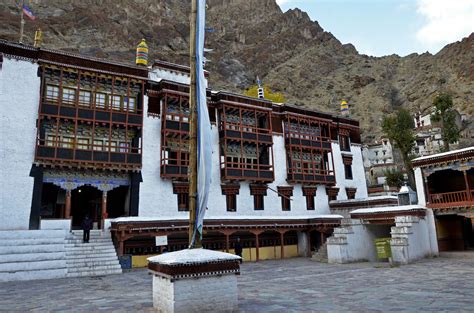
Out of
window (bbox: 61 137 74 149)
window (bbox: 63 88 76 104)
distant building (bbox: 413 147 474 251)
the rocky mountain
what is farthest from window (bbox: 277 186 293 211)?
the rocky mountain

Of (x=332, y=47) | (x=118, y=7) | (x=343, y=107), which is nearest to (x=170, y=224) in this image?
(x=343, y=107)

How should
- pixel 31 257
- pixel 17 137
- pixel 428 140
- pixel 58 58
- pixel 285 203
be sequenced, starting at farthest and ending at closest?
1. pixel 428 140
2. pixel 285 203
3. pixel 58 58
4. pixel 17 137
5. pixel 31 257

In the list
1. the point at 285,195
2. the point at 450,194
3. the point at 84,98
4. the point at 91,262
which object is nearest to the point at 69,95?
the point at 84,98

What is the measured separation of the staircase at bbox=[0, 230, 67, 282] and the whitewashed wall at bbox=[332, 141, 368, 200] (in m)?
28.8

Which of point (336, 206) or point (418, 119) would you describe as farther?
point (418, 119)

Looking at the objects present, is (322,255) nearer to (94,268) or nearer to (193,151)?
(94,268)

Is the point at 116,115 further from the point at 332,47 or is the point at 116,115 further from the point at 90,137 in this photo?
the point at 332,47

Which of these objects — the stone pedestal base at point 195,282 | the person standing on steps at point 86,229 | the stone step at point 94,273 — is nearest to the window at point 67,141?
the person standing on steps at point 86,229

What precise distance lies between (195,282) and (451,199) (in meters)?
22.8

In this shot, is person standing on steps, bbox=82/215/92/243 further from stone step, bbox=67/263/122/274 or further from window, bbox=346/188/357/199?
window, bbox=346/188/357/199

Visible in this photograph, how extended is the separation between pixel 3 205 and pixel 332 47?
120 m

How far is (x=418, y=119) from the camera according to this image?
302 ft

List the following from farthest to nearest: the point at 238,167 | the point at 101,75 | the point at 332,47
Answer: the point at 332,47 < the point at 238,167 < the point at 101,75

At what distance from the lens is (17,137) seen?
24.5m
